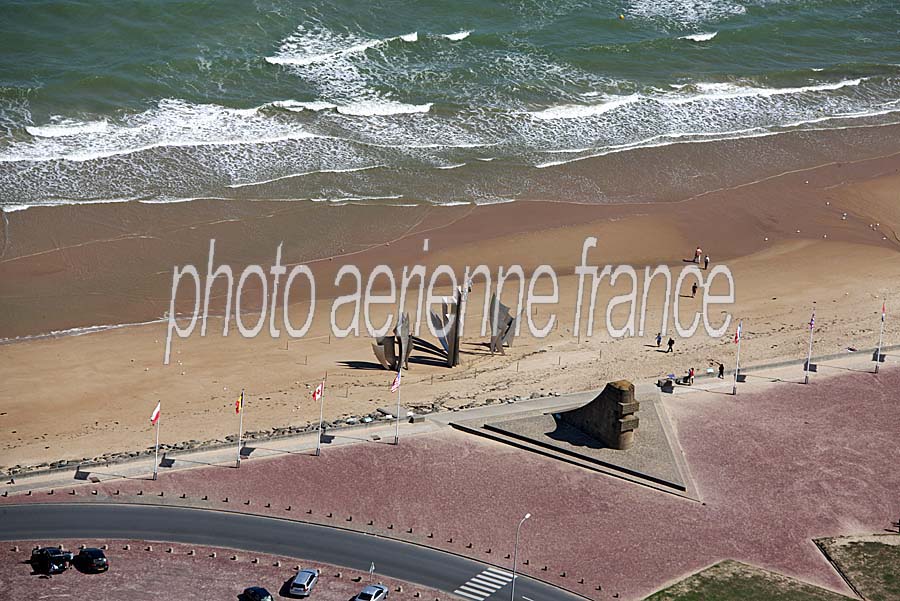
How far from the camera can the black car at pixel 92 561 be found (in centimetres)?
5447

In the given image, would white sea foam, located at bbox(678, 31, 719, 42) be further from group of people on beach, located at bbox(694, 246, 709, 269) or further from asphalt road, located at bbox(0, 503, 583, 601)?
asphalt road, located at bbox(0, 503, 583, 601)

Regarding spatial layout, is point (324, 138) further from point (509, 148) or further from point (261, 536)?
point (261, 536)

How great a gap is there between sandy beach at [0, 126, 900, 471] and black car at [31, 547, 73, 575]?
8.77m

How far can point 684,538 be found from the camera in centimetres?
5959

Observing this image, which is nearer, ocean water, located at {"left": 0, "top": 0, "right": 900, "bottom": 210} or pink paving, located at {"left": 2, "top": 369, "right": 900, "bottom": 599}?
pink paving, located at {"left": 2, "top": 369, "right": 900, "bottom": 599}

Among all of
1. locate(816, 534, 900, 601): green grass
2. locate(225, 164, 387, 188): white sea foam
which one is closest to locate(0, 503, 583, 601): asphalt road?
locate(816, 534, 900, 601): green grass

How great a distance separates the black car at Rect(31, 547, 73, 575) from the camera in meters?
54.2

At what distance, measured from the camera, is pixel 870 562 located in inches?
2304

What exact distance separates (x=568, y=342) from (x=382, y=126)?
99.7 feet

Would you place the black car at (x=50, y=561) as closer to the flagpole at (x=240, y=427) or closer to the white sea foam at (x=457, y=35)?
the flagpole at (x=240, y=427)

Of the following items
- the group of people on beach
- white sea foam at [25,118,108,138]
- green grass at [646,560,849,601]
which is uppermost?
white sea foam at [25,118,108,138]

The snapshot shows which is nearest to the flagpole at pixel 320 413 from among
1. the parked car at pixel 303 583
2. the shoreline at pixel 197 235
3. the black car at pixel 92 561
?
the parked car at pixel 303 583

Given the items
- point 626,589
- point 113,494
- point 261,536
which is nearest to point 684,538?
point 626,589

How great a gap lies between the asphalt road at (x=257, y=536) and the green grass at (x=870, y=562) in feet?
37.6
